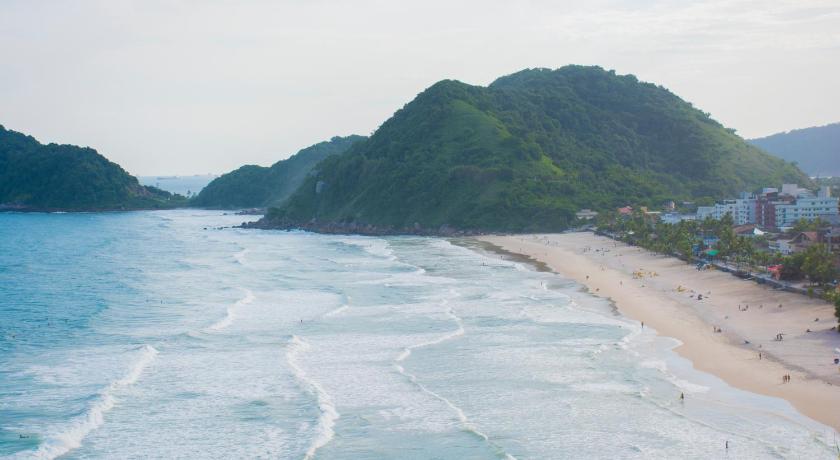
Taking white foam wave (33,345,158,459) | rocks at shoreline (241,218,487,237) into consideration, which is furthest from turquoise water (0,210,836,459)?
rocks at shoreline (241,218,487,237)

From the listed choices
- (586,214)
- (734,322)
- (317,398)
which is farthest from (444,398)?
(586,214)

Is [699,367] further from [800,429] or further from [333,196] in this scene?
[333,196]

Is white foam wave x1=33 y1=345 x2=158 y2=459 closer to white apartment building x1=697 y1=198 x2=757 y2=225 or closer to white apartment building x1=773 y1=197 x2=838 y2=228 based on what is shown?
white apartment building x1=773 y1=197 x2=838 y2=228

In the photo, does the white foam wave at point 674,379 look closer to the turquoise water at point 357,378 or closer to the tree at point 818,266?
the turquoise water at point 357,378

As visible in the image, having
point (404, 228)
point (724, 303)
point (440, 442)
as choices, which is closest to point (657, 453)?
point (440, 442)

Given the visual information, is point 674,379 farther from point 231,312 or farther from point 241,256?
point 241,256
